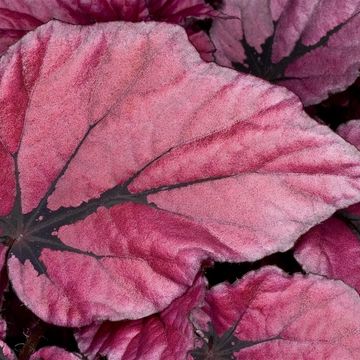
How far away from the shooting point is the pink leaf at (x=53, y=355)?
847 mm

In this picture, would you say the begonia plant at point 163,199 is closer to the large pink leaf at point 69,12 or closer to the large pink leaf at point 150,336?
the large pink leaf at point 150,336

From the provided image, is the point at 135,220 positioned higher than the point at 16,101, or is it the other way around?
the point at 16,101

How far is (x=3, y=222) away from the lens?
85cm

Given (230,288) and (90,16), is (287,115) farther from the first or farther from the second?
(90,16)

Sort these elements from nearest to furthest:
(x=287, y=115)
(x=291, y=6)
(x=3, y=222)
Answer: (x=287, y=115) < (x=3, y=222) < (x=291, y=6)

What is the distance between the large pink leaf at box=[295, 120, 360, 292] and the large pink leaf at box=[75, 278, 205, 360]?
0.52ft

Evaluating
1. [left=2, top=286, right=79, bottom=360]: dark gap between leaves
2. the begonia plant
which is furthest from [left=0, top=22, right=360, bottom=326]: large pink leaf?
[left=2, top=286, right=79, bottom=360]: dark gap between leaves

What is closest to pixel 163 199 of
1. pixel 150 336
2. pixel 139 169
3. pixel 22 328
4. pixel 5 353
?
pixel 139 169

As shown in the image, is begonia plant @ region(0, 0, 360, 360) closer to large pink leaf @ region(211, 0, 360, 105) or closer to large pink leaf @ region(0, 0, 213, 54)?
large pink leaf @ region(0, 0, 213, 54)

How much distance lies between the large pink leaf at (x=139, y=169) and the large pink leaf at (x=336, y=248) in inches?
6.2

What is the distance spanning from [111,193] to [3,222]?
153mm

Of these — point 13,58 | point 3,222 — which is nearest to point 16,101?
point 13,58

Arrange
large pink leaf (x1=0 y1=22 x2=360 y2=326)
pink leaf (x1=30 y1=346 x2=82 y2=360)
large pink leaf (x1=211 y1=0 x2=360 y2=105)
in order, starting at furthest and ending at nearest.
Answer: large pink leaf (x1=211 y1=0 x2=360 y2=105) → pink leaf (x1=30 y1=346 x2=82 y2=360) → large pink leaf (x1=0 y1=22 x2=360 y2=326)

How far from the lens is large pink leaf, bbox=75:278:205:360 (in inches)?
32.5
